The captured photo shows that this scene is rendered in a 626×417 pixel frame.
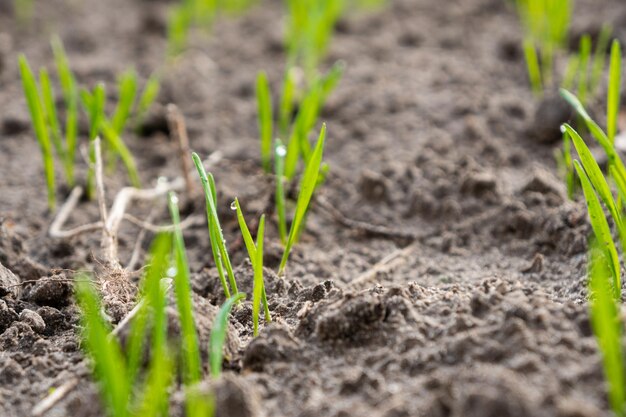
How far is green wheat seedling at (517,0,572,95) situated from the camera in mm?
2599

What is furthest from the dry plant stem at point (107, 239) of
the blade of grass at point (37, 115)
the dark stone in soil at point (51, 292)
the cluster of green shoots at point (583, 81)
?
the cluster of green shoots at point (583, 81)

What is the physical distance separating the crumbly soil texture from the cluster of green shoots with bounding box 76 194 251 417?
40 millimetres

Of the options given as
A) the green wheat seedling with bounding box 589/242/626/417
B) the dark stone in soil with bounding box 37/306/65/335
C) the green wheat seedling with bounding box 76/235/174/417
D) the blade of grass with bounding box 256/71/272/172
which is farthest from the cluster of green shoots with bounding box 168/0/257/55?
the green wheat seedling with bounding box 589/242/626/417

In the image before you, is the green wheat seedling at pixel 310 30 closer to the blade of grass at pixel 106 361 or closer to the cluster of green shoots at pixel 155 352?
the cluster of green shoots at pixel 155 352

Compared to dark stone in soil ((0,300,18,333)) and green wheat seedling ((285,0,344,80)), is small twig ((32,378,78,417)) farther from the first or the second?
green wheat seedling ((285,0,344,80))

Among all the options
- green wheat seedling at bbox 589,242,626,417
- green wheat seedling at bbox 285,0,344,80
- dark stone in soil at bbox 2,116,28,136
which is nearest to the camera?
green wheat seedling at bbox 589,242,626,417

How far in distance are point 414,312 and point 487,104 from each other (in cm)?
143

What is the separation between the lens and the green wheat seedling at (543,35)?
2599 millimetres

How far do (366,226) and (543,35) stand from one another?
1281mm

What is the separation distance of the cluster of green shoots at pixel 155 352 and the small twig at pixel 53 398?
0.04 meters

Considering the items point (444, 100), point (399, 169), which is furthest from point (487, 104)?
point (399, 169)

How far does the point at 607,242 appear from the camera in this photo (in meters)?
1.37

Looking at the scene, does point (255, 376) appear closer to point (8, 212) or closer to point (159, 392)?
point (159, 392)

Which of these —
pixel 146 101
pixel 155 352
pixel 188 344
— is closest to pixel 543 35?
pixel 146 101
